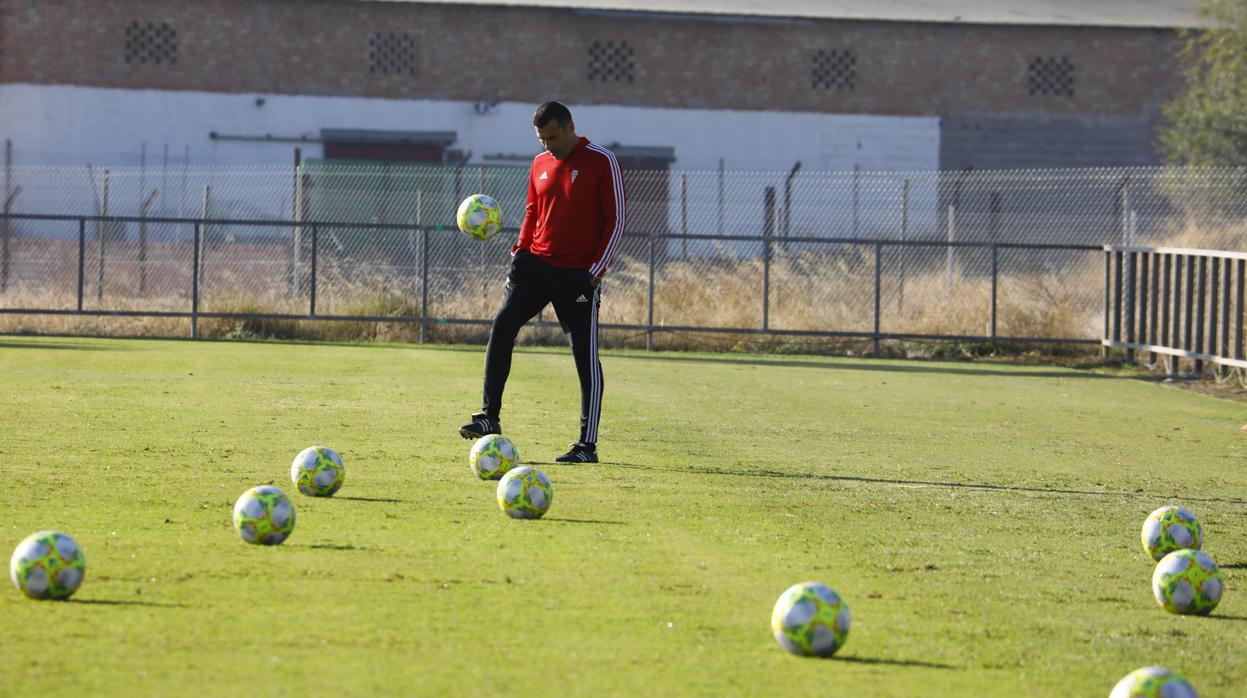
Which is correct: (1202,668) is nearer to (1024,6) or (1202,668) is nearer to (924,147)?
(924,147)

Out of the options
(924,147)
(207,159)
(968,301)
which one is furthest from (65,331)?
(924,147)

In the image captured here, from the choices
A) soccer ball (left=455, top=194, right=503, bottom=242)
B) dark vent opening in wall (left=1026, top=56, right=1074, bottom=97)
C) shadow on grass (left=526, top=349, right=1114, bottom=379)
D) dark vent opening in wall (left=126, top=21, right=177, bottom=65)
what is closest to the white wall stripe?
soccer ball (left=455, top=194, right=503, bottom=242)

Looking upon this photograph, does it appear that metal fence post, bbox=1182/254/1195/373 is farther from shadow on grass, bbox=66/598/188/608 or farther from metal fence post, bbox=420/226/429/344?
shadow on grass, bbox=66/598/188/608

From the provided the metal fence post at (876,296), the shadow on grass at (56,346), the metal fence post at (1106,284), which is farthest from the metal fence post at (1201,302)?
the shadow on grass at (56,346)

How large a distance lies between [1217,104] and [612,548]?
38.1m

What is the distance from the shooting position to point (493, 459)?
332 inches

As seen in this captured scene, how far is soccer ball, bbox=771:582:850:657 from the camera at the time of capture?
4.81 metres

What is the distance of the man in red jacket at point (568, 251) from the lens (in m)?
9.44

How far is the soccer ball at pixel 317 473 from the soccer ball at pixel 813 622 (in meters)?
3.48

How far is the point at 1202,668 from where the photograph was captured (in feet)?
16.0

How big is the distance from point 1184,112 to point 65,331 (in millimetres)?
31517

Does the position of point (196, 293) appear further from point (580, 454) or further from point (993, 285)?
point (580, 454)

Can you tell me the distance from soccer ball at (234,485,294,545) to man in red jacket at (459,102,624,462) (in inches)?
122

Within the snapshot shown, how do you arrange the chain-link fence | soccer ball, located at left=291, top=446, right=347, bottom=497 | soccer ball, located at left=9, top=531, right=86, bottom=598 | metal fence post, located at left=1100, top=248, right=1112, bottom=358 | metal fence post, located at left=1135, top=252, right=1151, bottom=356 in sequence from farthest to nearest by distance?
the chain-link fence < metal fence post, located at left=1100, top=248, right=1112, bottom=358 < metal fence post, located at left=1135, top=252, right=1151, bottom=356 < soccer ball, located at left=291, top=446, right=347, bottom=497 < soccer ball, located at left=9, top=531, right=86, bottom=598
